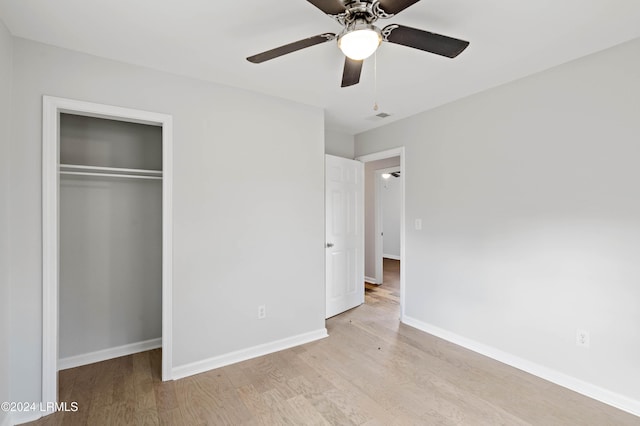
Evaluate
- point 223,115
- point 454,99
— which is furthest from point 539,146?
point 223,115

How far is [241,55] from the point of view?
7.46 feet

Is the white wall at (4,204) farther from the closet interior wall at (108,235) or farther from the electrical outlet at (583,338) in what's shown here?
the electrical outlet at (583,338)

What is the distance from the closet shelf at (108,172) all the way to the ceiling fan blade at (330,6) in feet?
6.71

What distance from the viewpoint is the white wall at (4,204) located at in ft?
6.12

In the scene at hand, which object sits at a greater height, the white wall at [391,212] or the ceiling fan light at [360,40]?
the ceiling fan light at [360,40]

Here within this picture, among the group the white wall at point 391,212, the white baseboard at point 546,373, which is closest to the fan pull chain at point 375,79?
the white baseboard at point 546,373

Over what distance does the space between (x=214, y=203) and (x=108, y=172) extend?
1.04 meters

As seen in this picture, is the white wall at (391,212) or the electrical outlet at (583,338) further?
the white wall at (391,212)

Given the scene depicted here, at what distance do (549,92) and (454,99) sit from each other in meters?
0.84

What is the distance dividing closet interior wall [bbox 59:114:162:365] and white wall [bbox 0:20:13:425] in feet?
1.84

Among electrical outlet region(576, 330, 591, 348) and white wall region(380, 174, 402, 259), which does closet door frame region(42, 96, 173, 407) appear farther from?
white wall region(380, 174, 402, 259)

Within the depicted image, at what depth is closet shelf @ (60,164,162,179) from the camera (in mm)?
2481

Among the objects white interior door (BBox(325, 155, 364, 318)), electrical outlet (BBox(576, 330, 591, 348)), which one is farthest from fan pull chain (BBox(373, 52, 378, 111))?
electrical outlet (BBox(576, 330, 591, 348))

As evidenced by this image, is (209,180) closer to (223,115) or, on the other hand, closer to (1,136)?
(223,115)
